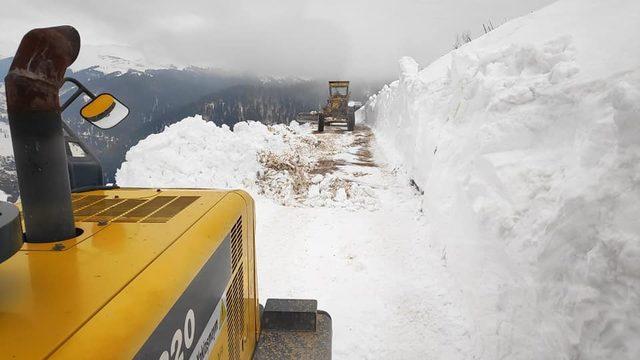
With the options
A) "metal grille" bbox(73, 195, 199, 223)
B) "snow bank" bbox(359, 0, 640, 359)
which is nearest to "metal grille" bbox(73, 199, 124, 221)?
"metal grille" bbox(73, 195, 199, 223)

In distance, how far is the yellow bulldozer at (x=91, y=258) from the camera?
3.47 feet

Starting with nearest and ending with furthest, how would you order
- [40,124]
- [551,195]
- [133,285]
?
[133,285]
[40,124]
[551,195]

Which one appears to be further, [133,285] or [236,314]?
[236,314]

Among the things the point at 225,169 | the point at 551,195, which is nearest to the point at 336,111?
the point at 225,169

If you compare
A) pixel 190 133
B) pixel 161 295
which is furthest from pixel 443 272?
pixel 190 133

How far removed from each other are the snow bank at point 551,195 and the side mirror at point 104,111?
3.03m

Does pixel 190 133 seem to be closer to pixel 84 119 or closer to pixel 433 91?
pixel 433 91

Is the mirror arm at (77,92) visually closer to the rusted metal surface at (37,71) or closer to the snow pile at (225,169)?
the rusted metal surface at (37,71)

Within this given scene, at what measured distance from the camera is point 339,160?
11.7m

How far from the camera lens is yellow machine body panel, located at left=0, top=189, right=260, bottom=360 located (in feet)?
3.40

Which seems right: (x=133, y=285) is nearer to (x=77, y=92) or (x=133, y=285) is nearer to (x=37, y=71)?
(x=37, y=71)

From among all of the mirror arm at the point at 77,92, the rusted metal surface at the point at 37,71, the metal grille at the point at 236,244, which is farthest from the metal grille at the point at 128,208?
the rusted metal surface at the point at 37,71

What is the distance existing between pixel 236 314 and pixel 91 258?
3.80 feet

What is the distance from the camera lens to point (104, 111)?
216cm
